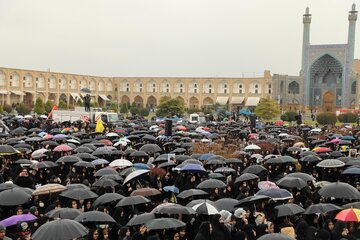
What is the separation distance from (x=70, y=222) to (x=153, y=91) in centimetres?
6767

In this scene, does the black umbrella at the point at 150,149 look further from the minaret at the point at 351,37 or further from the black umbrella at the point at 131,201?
the minaret at the point at 351,37

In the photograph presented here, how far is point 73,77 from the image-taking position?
225 feet

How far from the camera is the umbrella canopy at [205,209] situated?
275 inches

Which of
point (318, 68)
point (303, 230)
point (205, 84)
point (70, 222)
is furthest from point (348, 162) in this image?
point (205, 84)

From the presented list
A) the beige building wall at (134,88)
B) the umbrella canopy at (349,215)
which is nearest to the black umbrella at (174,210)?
the umbrella canopy at (349,215)

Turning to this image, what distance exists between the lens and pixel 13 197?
301 inches

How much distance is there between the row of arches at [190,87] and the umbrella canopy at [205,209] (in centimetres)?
6133

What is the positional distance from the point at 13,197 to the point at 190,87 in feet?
213

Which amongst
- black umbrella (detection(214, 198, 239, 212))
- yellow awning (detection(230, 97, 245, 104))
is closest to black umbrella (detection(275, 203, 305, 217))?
black umbrella (detection(214, 198, 239, 212))

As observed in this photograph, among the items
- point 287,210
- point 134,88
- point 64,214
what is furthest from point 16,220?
point 134,88

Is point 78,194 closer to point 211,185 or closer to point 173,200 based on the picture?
point 173,200

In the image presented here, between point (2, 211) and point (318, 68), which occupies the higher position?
point (318, 68)

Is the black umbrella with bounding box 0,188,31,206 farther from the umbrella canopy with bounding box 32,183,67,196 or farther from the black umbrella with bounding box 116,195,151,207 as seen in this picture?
the black umbrella with bounding box 116,195,151,207

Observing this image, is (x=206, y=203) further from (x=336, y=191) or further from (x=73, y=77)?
(x=73, y=77)
